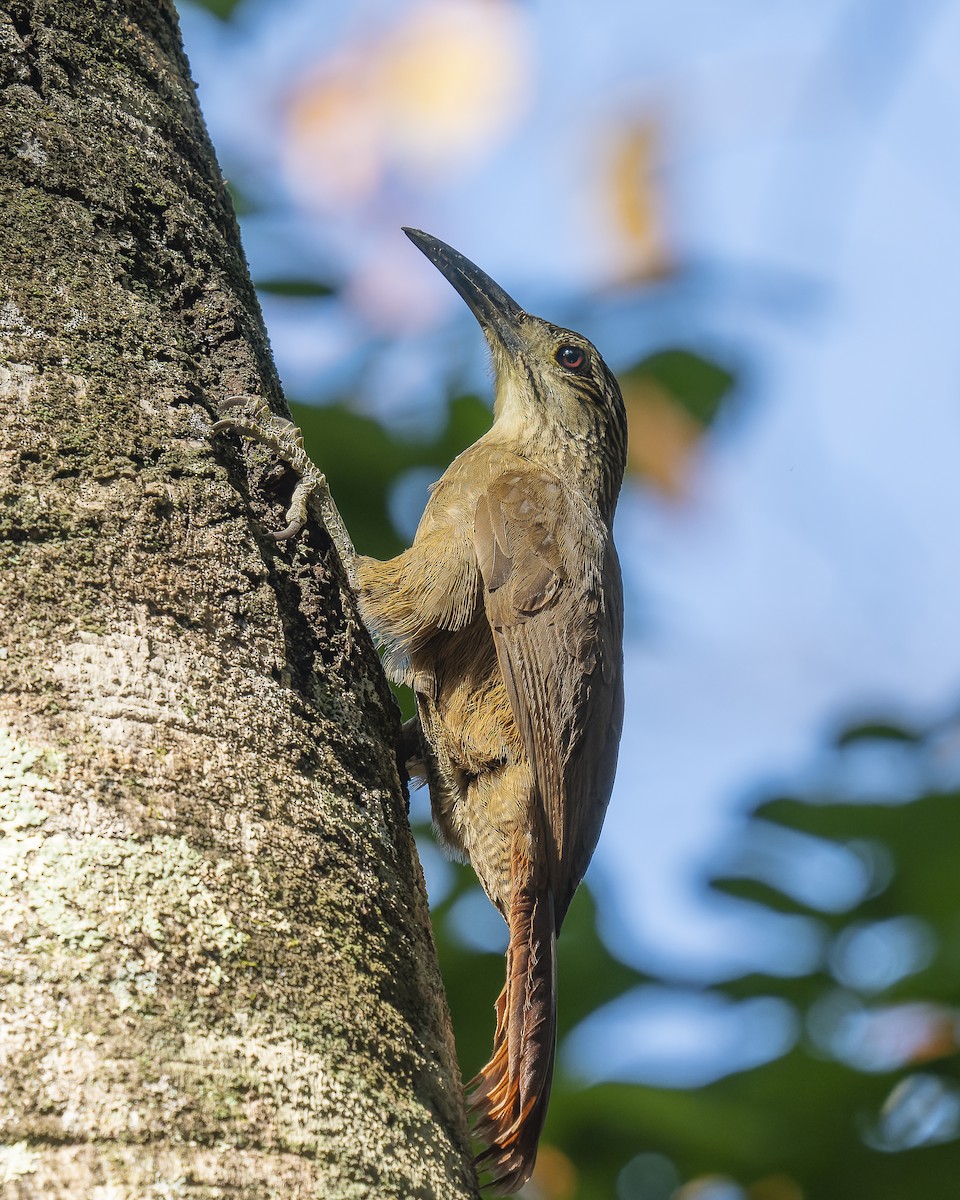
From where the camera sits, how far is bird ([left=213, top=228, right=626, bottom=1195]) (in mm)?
2549

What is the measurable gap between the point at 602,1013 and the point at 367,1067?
2.15m

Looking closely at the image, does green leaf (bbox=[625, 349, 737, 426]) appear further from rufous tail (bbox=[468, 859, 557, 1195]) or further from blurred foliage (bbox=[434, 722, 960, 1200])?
rufous tail (bbox=[468, 859, 557, 1195])

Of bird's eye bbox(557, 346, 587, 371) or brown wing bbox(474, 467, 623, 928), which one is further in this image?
bird's eye bbox(557, 346, 587, 371)

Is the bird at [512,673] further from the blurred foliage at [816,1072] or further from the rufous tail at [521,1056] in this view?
the blurred foliage at [816,1072]

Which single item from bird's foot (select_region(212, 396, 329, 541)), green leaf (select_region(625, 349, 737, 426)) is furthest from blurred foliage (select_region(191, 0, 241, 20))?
bird's foot (select_region(212, 396, 329, 541))

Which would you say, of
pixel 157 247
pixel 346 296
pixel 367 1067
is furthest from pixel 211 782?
pixel 346 296

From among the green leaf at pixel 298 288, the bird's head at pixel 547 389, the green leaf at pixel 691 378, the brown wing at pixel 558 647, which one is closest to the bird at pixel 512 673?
the brown wing at pixel 558 647

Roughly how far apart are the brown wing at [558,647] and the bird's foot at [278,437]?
0.70 m

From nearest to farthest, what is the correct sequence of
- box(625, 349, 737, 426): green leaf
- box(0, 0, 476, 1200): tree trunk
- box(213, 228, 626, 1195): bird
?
1. box(0, 0, 476, 1200): tree trunk
2. box(213, 228, 626, 1195): bird
3. box(625, 349, 737, 426): green leaf

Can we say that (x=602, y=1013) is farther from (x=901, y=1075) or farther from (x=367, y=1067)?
(x=367, y=1067)

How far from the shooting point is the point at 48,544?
1.36 meters

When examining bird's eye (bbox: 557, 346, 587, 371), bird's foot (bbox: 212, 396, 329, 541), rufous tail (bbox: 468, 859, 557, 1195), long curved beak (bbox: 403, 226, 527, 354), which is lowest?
rufous tail (bbox: 468, 859, 557, 1195)

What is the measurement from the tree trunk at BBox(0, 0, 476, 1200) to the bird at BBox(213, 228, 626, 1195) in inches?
Result: 22.0

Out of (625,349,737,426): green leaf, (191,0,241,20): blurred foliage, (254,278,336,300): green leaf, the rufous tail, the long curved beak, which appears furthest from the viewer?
the long curved beak
